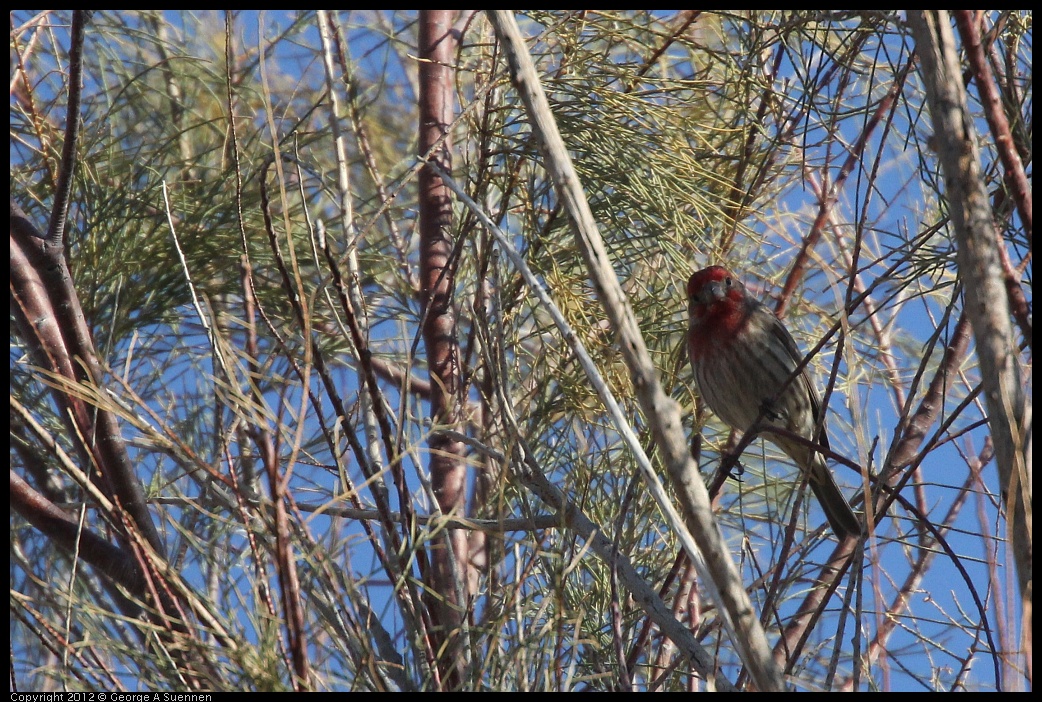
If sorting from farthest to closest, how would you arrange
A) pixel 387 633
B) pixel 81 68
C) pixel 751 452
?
pixel 751 452 < pixel 81 68 < pixel 387 633

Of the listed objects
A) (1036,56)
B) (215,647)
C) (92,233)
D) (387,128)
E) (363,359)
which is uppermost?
(387,128)

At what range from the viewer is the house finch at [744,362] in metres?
3.85

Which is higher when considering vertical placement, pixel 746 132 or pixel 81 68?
pixel 746 132

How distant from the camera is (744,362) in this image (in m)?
3.98

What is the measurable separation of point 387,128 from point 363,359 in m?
4.18

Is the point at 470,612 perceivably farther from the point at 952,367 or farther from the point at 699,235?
the point at 952,367

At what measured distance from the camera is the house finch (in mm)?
3846

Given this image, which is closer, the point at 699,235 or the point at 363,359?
the point at 363,359

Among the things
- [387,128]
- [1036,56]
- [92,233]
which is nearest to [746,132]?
[1036,56]

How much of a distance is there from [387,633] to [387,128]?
4.21 m

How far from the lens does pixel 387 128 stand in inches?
238

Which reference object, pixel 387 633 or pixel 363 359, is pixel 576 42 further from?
pixel 387 633

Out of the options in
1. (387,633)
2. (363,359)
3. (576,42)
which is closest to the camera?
(363,359)

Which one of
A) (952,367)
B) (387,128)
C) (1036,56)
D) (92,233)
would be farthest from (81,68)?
(387,128)
